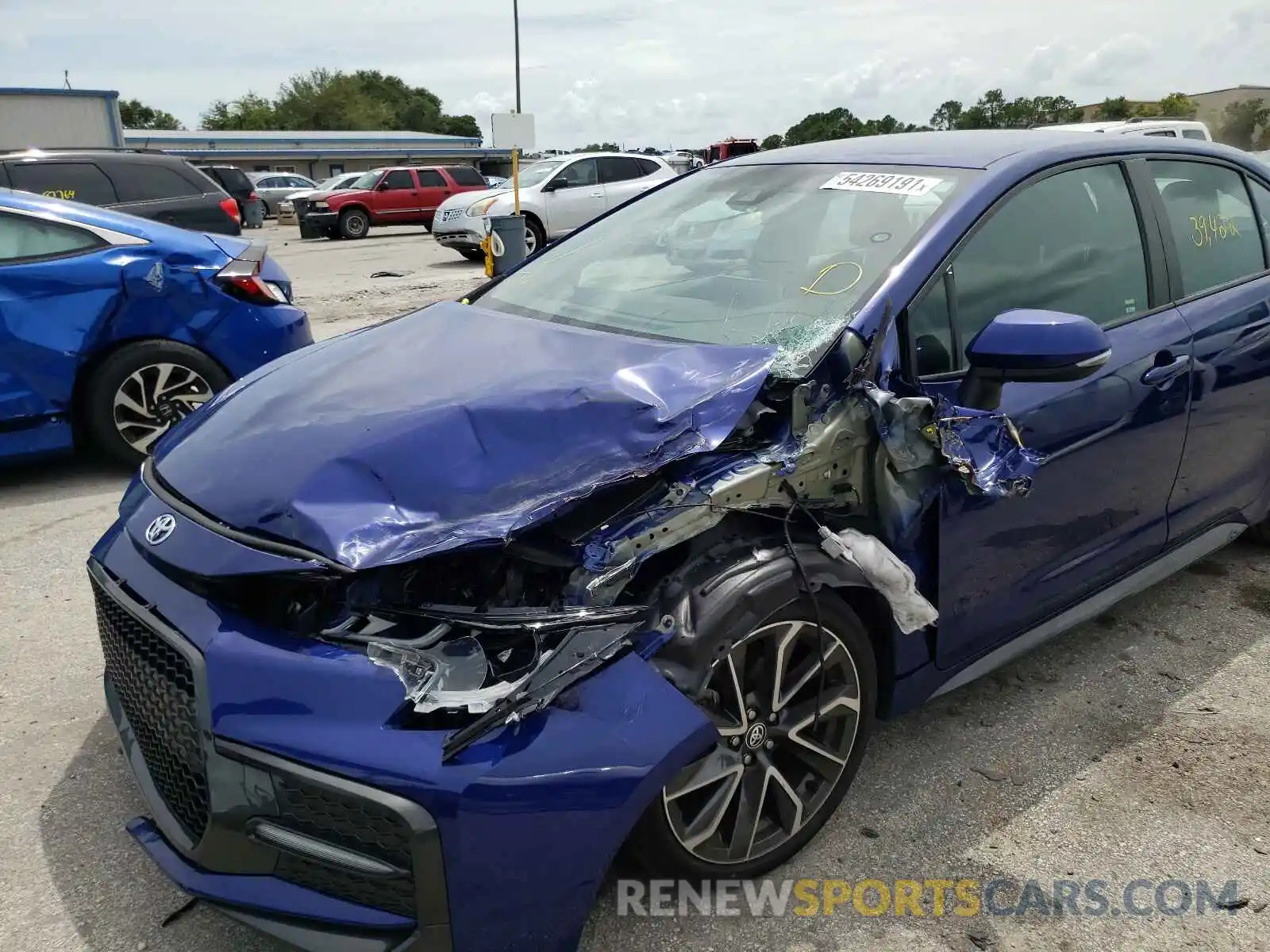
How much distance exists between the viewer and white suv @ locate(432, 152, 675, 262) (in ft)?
53.7

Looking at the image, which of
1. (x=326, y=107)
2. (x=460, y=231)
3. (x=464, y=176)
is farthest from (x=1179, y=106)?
(x=326, y=107)

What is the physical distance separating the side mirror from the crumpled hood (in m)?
0.53

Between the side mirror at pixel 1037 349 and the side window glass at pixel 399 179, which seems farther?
the side window glass at pixel 399 179

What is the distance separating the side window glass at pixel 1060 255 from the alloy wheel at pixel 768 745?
0.92 metres

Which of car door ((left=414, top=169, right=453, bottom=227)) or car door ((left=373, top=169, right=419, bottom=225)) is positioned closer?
car door ((left=373, top=169, right=419, bottom=225))

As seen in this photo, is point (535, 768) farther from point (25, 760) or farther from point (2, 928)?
point (25, 760)

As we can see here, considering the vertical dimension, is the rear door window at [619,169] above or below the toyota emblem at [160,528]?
above

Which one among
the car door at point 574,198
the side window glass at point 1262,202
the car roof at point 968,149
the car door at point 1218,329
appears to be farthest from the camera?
the car door at point 574,198

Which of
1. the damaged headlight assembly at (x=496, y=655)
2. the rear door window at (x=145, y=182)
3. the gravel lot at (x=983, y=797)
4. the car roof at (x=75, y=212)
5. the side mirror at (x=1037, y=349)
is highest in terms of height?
the rear door window at (x=145, y=182)

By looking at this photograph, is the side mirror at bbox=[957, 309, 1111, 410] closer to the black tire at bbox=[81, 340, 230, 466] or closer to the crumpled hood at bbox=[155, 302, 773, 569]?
the crumpled hood at bbox=[155, 302, 773, 569]

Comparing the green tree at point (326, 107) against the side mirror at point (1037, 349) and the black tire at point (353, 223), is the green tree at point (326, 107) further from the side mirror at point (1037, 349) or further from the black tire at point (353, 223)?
the side mirror at point (1037, 349)

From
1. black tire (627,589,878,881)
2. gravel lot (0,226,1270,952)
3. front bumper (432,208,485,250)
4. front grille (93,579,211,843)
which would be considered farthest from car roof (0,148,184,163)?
black tire (627,589,878,881)

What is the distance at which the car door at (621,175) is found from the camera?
17094 millimetres

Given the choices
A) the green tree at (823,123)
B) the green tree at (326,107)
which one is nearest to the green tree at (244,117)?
the green tree at (326,107)
